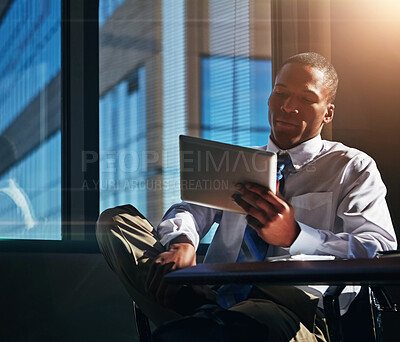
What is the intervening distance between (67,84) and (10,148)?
1.45 ft

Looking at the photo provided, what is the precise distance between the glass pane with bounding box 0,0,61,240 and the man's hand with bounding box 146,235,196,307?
5.15ft

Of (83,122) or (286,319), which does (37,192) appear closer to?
(83,122)

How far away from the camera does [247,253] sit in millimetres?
1868

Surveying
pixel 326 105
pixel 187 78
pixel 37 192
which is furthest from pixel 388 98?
pixel 37 192

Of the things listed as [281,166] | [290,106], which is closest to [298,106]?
[290,106]

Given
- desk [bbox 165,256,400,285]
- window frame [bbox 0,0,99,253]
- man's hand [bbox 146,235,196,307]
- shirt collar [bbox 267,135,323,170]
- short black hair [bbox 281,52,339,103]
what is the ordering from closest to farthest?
1. desk [bbox 165,256,400,285]
2. man's hand [bbox 146,235,196,307]
3. shirt collar [bbox 267,135,323,170]
4. short black hair [bbox 281,52,339,103]
5. window frame [bbox 0,0,99,253]

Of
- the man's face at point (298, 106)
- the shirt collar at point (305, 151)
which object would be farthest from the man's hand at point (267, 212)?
the man's face at point (298, 106)

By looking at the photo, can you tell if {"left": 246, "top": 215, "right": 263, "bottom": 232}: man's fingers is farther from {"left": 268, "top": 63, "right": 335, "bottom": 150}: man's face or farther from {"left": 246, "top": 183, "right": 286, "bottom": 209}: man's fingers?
{"left": 268, "top": 63, "right": 335, "bottom": 150}: man's face

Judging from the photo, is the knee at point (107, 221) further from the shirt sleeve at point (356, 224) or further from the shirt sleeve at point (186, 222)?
the shirt sleeve at point (356, 224)

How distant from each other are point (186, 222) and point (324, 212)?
0.48m

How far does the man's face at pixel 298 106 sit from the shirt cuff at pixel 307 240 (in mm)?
721

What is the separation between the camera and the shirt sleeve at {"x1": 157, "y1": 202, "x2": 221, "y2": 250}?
173cm

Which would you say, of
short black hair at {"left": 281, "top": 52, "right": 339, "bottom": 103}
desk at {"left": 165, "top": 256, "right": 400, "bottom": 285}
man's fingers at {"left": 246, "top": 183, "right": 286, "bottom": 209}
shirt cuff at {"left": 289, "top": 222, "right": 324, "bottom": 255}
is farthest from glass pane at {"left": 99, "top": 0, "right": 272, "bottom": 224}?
desk at {"left": 165, "top": 256, "right": 400, "bottom": 285}

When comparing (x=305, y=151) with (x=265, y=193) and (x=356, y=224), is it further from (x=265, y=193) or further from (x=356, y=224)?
(x=265, y=193)
